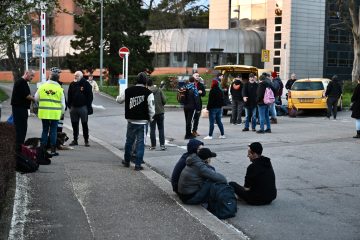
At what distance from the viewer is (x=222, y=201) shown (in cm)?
748

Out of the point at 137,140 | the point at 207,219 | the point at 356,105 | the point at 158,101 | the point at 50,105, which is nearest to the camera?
the point at 207,219

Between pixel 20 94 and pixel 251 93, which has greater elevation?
pixel 20 94

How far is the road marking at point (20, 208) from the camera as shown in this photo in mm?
5973

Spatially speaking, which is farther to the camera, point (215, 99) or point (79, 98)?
point (215, 99)

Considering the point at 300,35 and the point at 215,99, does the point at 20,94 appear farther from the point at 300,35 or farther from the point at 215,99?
the point at 300,35

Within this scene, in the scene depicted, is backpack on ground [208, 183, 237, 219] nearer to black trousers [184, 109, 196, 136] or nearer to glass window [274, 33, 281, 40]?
black trousers [184, 109, 196, 136]

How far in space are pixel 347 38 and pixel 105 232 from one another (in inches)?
2730

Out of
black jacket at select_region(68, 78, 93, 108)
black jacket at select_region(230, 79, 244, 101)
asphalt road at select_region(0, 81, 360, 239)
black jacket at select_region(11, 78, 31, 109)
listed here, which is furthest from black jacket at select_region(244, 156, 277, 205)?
black jacket at select_region(230, 79, 244, 101)

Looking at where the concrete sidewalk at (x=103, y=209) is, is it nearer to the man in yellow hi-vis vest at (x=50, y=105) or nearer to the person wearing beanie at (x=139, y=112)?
the person wearing beanie at (x=139, y=112)

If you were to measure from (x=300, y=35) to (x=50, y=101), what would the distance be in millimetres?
59505

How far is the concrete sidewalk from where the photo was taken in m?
6.23

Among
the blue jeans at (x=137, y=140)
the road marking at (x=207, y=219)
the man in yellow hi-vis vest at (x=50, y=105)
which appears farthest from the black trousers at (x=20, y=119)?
the road marking at (x=207, y=219)

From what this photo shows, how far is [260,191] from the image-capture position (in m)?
7.99

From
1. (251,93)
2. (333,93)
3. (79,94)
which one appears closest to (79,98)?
(79,94)
